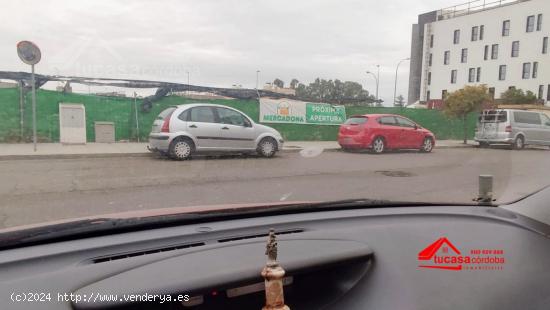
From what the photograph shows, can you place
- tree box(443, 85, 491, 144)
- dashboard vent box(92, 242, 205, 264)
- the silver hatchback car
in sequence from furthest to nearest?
the silver hatchback car, tree box(443, 85, 491, 144), dashboard vent box(92, 242, 205, 264)

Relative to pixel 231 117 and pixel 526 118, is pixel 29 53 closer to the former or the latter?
pixel 231 117

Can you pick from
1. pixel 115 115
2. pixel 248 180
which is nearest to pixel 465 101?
pixel 248 180

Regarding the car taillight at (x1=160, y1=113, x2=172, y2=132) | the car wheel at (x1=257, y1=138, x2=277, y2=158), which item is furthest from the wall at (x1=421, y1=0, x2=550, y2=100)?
the car taillight at (x1=160, y1=113, x2=172, y2=132)

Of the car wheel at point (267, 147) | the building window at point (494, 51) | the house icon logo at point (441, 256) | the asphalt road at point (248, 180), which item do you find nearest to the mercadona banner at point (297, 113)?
the car wheel at point (267, 147)

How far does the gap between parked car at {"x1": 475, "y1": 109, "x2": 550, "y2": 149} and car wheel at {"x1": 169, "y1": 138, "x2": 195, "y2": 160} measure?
13.6 ft

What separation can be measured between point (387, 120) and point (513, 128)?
60.6 inches

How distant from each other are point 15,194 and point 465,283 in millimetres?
3899

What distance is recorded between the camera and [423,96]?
658 cm

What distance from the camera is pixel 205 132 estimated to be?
6.59 metres

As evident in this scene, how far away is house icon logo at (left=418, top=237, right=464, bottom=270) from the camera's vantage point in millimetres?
1817

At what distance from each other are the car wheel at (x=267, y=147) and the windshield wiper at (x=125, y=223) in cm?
516

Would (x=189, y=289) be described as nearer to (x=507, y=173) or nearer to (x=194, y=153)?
(x=507, y=173)

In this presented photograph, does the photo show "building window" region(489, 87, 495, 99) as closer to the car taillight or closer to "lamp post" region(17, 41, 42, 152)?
the car taillight

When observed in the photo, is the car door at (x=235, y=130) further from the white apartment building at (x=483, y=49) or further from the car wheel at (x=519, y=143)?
the car wheel at (x=519, y=143)
